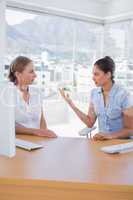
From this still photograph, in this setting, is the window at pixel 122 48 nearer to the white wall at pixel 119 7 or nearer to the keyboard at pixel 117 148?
the white wall at pixel 119 7

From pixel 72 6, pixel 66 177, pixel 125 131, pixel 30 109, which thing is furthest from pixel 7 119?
pixel 72 6

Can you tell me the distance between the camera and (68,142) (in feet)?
5.97

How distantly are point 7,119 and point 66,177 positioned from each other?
17.2 inches

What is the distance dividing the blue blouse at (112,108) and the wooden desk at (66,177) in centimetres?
109

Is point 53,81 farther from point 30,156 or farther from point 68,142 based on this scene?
point 30,156

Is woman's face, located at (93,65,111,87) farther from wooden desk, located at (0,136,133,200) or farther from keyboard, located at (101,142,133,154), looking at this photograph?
wooden desk, located at (0,136,133,200)

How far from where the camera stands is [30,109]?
236 centimetres

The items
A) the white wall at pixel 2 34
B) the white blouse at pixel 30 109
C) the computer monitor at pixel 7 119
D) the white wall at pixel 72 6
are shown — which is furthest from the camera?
the white wall at pixel 72 6

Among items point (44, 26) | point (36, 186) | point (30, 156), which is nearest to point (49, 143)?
point (30, 156)

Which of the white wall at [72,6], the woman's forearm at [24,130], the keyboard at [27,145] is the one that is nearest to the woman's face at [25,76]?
the woman's forearm at [24,130]

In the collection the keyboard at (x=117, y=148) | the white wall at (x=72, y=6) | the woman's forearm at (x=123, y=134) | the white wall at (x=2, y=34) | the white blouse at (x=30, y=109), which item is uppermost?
the white wall at (x=72, y=6)

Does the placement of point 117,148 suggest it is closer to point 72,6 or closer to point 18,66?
point 18,66

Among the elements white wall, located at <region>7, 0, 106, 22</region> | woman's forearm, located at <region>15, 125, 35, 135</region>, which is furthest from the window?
woman's forearm, located at <region>15, 125, 35, 135</region>

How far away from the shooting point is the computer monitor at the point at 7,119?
146 centimetres
